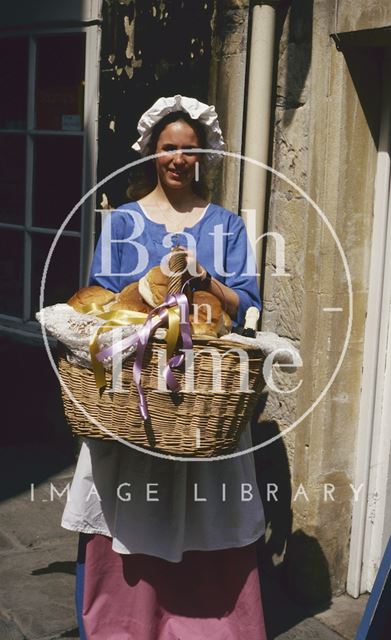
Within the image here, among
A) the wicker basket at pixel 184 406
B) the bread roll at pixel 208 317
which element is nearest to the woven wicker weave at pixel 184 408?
the wicker basket at pixel 184 406

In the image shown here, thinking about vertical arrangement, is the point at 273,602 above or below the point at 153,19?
below

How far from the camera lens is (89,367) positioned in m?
3.15

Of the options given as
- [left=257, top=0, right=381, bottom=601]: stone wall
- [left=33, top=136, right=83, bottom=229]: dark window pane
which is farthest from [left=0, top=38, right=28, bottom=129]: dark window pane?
[left=257, top=0, right=381, bottom=601]: stone wall

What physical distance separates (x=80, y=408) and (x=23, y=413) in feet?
11.2

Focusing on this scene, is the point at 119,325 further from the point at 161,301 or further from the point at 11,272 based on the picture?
the point at 11,272

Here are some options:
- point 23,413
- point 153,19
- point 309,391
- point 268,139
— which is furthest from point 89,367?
point 23,413

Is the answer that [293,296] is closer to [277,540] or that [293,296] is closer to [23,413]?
[277,540]

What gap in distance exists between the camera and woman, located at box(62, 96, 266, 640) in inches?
140

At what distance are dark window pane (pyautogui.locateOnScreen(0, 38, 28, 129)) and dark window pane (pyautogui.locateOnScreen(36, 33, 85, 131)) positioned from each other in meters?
0.20

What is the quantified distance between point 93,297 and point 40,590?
1.69 m

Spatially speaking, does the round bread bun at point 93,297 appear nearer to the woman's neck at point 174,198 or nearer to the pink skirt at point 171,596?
the woman's neck at point 174,198

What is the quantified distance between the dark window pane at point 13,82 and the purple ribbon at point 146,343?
11.9ft

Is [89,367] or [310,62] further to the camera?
[310,62]

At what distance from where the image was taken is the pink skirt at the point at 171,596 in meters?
3.72
